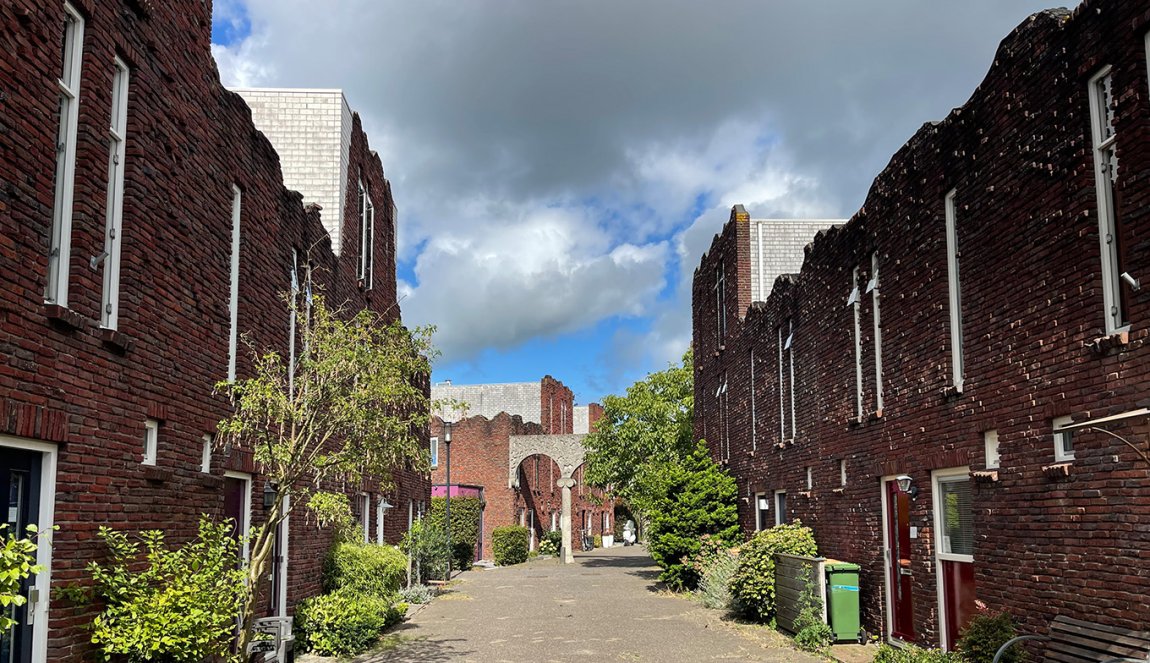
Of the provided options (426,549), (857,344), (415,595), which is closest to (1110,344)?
(857,344)

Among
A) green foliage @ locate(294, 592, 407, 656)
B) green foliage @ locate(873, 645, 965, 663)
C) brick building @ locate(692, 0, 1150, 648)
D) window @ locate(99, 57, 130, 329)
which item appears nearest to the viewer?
brick building @ locate(692, 0, 1150, 648)

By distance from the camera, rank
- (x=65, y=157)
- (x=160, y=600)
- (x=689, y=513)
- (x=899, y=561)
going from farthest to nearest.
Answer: (x=689, y=513) < (x=899, y=561) < (x=160, y=600) < (x=65, y=157)

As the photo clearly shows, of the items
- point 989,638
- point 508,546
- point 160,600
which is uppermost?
point 160,600

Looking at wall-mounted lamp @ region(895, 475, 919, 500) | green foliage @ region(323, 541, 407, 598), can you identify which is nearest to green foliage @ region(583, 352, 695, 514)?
green foliage @ region(323, 541, 407, 598)

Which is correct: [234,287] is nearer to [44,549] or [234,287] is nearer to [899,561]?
[44,549]

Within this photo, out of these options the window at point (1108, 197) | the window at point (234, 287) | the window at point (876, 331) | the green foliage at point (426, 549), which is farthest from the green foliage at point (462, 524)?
the window at point (1108, 197)

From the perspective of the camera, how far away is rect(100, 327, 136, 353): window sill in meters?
7.75

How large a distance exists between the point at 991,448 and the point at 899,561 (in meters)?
3.23

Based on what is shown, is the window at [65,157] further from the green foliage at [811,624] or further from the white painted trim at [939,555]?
the green foliage at [811,624]

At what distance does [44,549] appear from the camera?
701cm

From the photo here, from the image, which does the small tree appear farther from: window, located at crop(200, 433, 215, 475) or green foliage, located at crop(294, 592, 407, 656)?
green foliage, located at crop(294, 592, 407, 656)

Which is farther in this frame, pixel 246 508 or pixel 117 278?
pixel 246 508

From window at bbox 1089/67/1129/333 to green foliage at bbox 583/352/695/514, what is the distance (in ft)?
87.2

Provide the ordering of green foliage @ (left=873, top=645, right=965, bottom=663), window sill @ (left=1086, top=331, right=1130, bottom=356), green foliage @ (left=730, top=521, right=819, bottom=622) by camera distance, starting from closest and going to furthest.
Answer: window sill @ (left=1086, top=331, right=1130, bottom=356)
green foliage @ (left=873, top=645, right=965, bottom=663)
green foliage @ (left=730, top=521, right=819, bottom=622)
